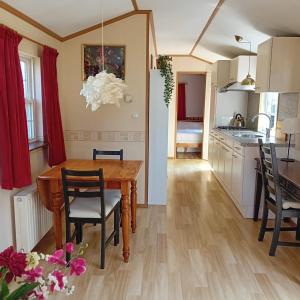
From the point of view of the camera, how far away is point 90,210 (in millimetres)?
2656

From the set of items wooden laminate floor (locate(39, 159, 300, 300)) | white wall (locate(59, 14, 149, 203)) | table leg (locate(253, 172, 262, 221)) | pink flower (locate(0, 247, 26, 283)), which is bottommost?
wooden laminate floor (locate(39, 159, 300, 300))

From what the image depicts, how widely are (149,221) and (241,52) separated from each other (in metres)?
3.53

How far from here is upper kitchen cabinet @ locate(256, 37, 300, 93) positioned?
3592 mm

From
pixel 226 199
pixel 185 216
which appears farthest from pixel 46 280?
pixel 226 199

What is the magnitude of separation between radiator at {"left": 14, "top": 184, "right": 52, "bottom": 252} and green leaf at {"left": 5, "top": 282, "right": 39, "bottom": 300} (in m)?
1.82

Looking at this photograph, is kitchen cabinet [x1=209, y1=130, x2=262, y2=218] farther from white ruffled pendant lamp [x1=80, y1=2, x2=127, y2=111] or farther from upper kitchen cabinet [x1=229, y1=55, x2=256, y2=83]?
white ruffled pendant lamp [x1=80, y1=2, x2=127, y2=111]

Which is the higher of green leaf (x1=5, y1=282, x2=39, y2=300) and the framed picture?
the framed picture

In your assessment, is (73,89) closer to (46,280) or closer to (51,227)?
(51,227)

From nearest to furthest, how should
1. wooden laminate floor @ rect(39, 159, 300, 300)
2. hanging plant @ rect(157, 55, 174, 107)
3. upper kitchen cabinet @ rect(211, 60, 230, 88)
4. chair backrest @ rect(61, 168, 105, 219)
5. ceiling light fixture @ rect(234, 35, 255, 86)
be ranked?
wooden laminate floor @ rect(39, 159, 300, 300), chair backrest @ rect(61, 168, 105, 219), hanging plant @ rect(157, 55, 174, 107), ceiling light fixture @ rect(234, 35, 255, 86), upper kitchen cabinet @ rect(211, 60, 230, 88)

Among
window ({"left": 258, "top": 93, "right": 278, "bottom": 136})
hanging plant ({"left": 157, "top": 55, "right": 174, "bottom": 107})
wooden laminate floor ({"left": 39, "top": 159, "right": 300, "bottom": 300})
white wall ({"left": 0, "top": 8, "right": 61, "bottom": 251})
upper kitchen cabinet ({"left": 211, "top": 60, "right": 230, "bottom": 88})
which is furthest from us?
upper kitchen cabinet ({"left": 211, "top": 60, "right": 230, "bottom": 88})

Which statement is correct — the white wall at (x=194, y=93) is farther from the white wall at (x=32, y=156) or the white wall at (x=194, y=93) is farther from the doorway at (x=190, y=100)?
the white wall at (x=32, y=156)

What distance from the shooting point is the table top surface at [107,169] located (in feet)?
8.82

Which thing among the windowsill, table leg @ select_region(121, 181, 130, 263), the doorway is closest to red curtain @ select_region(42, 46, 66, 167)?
the windowsill

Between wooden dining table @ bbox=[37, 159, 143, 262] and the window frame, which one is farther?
the window frame
